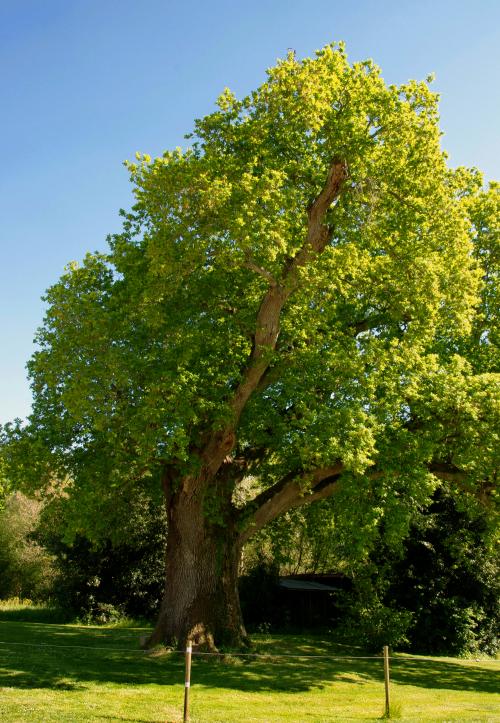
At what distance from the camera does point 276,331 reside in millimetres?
19188

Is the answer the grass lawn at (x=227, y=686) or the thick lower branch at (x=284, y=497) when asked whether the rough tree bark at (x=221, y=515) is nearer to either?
the thick lower branch at (x=284, y=497)

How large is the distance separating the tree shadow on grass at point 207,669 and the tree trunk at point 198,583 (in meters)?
0.83

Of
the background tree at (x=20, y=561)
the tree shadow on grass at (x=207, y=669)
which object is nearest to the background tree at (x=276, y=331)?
the tree shadow on grass at (x=207, y=669)

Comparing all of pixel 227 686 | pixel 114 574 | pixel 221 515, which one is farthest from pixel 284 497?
pixel 114 574

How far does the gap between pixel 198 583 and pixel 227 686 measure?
4.92 meters

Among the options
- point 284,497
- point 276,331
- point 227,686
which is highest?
point 276,331

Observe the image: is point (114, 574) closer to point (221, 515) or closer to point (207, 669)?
point (221, 515)

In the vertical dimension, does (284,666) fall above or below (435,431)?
below

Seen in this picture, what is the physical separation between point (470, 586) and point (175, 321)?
53.6 ft

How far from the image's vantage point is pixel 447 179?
68.0 ft

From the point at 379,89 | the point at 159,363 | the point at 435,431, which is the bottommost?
the point at 435,431

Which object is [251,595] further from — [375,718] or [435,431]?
[375,718]

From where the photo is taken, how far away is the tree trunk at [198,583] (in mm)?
19609

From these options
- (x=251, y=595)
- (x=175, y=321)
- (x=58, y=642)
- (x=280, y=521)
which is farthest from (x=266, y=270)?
(x=251, y=595)
